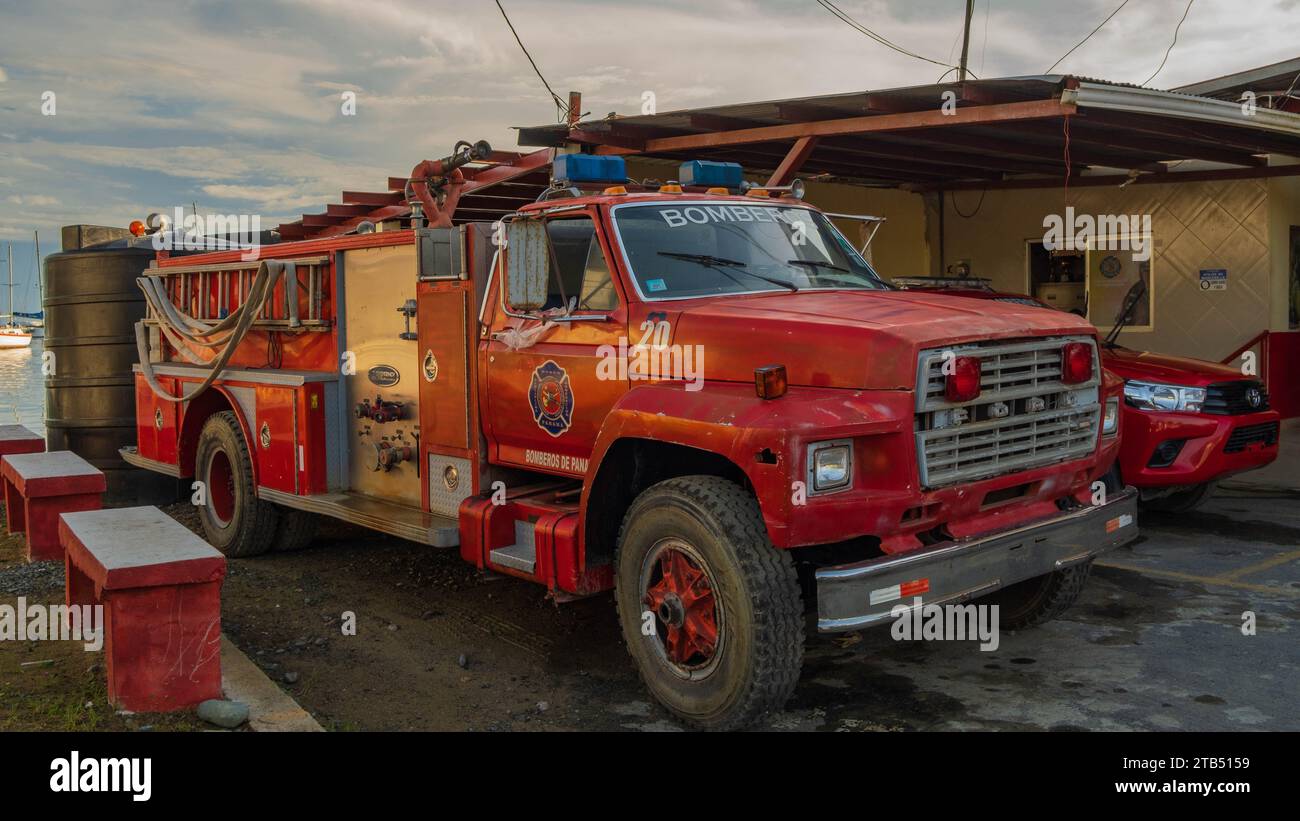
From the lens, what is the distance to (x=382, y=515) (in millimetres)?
6516

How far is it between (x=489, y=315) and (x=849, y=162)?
7.47m

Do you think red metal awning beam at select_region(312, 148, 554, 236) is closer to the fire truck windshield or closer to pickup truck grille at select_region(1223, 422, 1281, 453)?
the fire truck windshield

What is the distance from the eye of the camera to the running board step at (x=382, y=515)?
6027 mm

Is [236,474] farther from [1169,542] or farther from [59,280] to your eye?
[1169,542]

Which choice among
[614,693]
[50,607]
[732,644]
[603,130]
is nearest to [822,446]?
[732,644]

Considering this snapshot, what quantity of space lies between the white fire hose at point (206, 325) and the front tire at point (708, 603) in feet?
12.4

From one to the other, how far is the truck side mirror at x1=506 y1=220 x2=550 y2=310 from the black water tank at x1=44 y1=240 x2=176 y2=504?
6.56m

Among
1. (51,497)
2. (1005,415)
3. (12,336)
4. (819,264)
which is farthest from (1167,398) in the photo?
(12,336)

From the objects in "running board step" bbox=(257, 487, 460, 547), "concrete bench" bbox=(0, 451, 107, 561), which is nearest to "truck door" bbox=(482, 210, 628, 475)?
"running board step" bbox=(257, 487, 460, 547)

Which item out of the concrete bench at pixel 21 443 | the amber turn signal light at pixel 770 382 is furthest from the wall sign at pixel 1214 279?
the concrete bench at pixel 21 443

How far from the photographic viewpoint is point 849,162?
1241 centimetres

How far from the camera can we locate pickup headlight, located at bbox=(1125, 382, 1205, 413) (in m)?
7.81

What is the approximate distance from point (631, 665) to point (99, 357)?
7.36m

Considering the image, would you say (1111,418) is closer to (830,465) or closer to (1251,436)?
(830,465)
